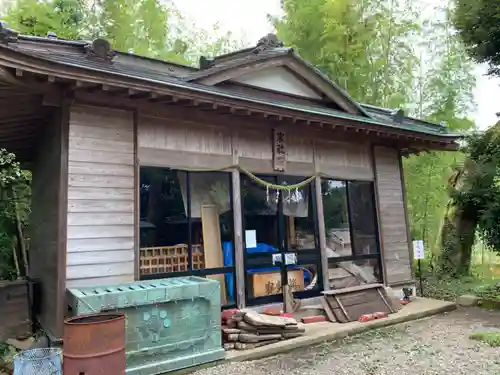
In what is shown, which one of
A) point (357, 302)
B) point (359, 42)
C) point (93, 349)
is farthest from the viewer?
point (359, 42)

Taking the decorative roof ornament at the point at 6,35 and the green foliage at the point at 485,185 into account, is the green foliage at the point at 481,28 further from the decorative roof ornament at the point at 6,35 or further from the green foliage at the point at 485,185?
the decorative roof ornament at the point at 6,35

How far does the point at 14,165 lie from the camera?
17.5ft

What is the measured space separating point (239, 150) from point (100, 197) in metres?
2.16

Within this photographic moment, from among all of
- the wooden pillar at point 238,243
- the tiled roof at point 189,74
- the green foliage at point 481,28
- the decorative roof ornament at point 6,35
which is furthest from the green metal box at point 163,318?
the green foliage at point 481,28

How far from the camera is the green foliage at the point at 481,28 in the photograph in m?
7.21

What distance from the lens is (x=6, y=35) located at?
4.04m

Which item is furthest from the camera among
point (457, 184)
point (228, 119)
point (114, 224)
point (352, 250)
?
point (457, 184)

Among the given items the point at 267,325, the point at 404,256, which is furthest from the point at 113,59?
the point at 404,256

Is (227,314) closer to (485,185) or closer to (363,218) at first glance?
(363,218)

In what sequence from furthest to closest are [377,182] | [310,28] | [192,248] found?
[310,28] → [377,182] → [192,248]

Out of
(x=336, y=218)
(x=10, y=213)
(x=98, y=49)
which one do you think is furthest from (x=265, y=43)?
(x=10, y=213)

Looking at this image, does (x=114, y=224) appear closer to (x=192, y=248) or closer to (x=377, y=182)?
(x=192, y=248)

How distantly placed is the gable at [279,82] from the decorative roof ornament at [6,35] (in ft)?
10.6

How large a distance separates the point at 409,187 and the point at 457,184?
177 centimetres
